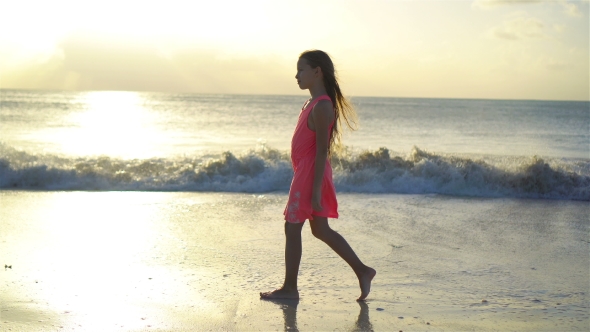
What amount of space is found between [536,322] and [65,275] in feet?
11.0

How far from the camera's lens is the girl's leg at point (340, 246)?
420cm

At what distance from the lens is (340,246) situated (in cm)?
426

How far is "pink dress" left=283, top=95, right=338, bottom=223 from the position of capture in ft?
13.5

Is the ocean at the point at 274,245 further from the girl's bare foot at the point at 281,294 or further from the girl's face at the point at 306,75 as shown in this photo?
the girl's face at the point at 306,75

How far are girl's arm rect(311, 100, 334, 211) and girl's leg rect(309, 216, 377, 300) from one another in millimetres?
212

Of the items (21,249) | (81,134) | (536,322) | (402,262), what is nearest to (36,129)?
(81,134)

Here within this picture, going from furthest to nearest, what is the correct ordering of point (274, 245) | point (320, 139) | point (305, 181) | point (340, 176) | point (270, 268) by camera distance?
point (340, 176), point (274, 245), point (270, 268), point (305, 181), point (320, 139)

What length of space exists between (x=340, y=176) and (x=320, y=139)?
649cm

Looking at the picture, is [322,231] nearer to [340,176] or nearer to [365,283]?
[365,283]

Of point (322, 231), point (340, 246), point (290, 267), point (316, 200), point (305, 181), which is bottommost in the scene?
point (290, 267)

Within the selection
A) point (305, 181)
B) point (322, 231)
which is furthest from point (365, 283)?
point (305, 181)

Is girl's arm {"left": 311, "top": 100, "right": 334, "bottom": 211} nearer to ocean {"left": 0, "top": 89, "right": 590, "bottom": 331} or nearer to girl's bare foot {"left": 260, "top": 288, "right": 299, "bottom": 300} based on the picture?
girl's bare foot {"left": 260, "top": 288, "right": 299, "bottom": 300}

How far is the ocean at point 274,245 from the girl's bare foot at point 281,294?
0.21 ft

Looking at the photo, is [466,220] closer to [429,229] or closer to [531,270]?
[429,229]
